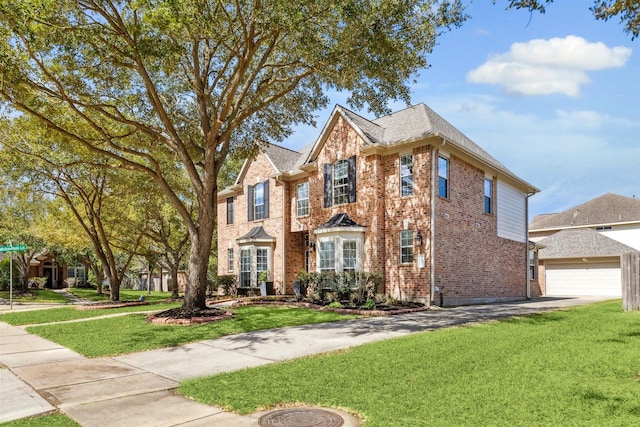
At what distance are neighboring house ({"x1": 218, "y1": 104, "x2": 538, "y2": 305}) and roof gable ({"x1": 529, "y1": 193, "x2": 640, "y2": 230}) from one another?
17.3m

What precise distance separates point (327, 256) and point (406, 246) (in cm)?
375

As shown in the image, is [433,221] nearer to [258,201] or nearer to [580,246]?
[258,201]

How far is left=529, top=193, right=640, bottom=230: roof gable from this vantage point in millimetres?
36562

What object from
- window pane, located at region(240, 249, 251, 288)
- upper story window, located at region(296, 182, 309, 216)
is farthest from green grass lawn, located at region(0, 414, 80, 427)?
window pane, located at region(240, 249, 251, 288)

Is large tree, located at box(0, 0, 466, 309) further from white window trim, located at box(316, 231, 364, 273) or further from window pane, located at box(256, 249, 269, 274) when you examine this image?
window pane, located at box(256, 249, 269, 274)

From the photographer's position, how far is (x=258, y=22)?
11.2 m

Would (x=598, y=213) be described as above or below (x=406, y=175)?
below

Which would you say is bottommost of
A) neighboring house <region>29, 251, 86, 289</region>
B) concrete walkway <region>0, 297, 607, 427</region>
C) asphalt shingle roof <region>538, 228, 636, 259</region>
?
neighboring house <region>29, 251, 86, 289</region>

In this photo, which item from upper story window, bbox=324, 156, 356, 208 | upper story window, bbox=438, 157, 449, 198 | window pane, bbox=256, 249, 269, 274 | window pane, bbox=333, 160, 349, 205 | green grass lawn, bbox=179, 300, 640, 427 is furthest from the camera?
window pane, bbox=256, 249, 269, 274

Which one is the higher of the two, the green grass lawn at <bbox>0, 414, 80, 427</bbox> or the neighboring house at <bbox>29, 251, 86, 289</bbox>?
the green grass lawn at <bbox>0, 414, 80, 427</bbox>

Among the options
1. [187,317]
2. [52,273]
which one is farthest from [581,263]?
[52,273]

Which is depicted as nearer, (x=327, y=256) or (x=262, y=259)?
(x=327, y=256)

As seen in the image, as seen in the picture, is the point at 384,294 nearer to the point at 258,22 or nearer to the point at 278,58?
the point at 278,58

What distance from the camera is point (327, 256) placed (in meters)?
19.5
